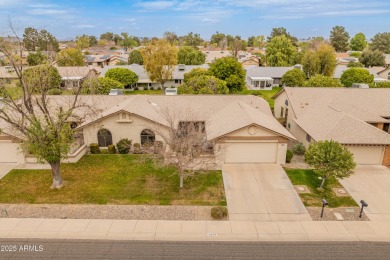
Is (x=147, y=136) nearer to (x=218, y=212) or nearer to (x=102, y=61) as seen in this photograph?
(x=218, y=212)

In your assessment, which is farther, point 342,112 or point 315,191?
point 342,112

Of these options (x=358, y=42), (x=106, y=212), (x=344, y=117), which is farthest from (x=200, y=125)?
(x=358, y=42)

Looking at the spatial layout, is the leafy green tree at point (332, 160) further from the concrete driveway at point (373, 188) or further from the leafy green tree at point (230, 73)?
the leafy green tree at point (230, 73)

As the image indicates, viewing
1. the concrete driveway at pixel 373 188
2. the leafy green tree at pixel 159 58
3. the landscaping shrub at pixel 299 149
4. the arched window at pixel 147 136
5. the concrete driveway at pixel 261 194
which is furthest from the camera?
the leafy green tree at pixel 159 58

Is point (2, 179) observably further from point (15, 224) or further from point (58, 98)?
point (58, 98)

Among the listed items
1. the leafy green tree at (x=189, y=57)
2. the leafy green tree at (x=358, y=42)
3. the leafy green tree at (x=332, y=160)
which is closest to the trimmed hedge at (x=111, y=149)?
the leafy green tree at (x=332, y=160)

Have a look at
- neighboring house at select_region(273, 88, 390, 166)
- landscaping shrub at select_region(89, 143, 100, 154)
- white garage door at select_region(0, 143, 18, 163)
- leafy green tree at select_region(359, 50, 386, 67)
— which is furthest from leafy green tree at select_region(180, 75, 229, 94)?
leafy green tree at select_region(359, 50, 386, 67)

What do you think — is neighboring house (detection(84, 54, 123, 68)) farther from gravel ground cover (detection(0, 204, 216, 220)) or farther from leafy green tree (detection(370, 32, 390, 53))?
leafy green tree (detection(370, 32, 390, 53))
